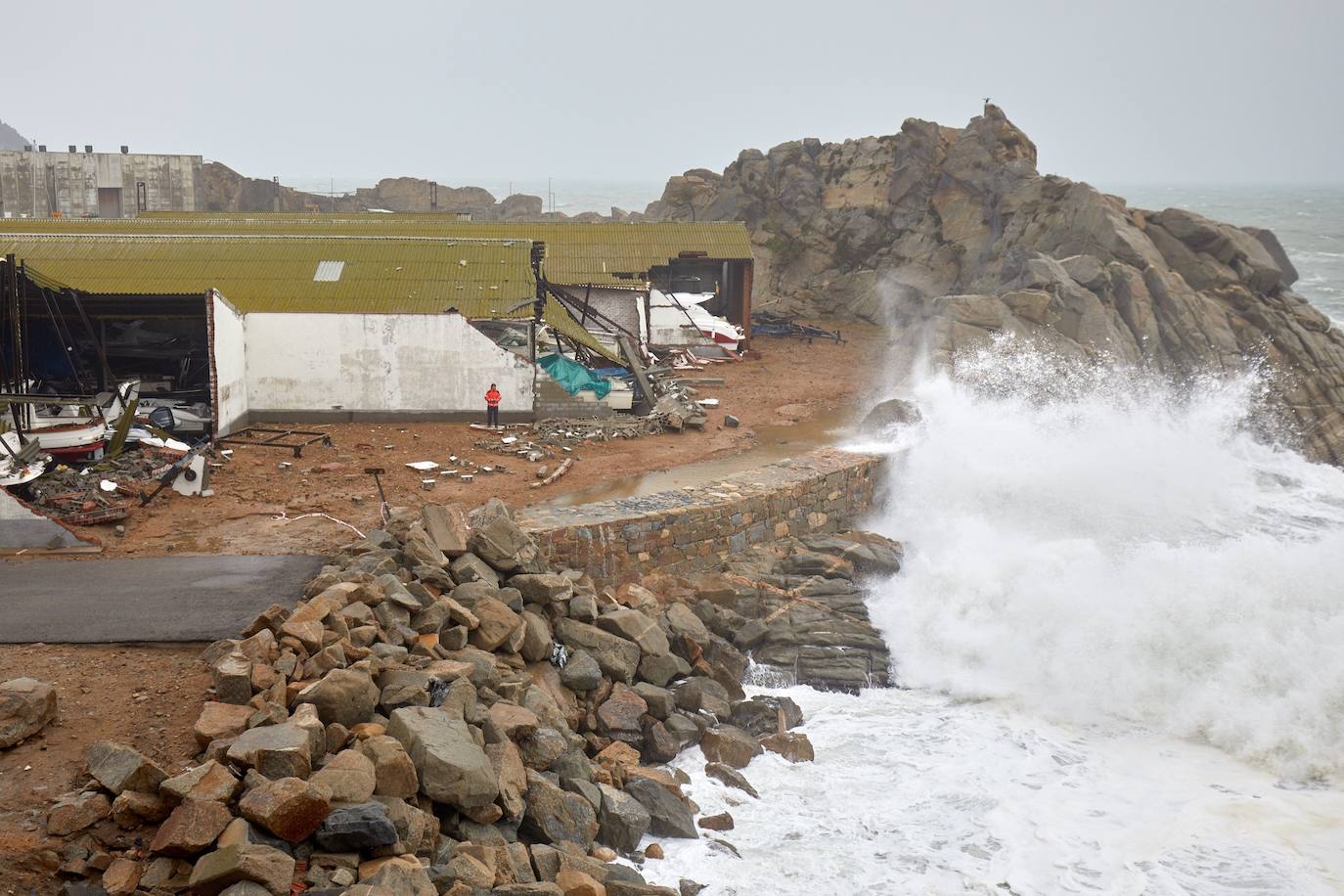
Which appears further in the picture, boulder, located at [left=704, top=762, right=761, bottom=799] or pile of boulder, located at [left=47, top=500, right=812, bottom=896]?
boulder, located at [left=704, top=762, right=761, bottom=799]

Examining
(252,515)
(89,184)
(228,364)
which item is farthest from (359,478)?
(89,184)

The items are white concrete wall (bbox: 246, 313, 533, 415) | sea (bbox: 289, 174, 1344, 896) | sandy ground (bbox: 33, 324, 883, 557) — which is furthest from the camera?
white concrete wall (bbox: 246, 313, 533, 415)

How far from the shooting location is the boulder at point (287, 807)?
25.2 ft

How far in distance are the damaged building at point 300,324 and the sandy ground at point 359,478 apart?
1.10m

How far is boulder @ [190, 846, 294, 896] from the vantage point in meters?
7.25

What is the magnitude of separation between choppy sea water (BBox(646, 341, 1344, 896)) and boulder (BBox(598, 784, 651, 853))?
0.32 m

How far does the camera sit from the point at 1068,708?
574 inches

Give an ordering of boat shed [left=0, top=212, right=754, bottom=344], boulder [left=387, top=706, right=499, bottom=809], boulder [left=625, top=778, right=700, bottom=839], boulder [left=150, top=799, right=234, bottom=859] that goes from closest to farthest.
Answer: boulder [left=150, top=799, right=234, bottom=859], boulder [left=387, top=706, right=499, bottom=809], boulder [left=625, top=778, right=700, bottom=839], boat shed [left=0, top=212, right=754, bottom=344]

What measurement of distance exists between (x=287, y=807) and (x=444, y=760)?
1.51 m

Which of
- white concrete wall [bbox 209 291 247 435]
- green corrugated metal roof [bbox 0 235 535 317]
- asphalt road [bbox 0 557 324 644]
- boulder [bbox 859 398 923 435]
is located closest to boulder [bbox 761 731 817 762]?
asphalt road [bbox 0 557 324 644]

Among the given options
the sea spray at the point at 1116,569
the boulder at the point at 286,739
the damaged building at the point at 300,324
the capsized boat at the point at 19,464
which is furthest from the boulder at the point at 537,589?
the damaged building at the point at 300,324

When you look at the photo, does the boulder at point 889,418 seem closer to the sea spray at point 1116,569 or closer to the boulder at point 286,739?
the sea spray at point 1116,569

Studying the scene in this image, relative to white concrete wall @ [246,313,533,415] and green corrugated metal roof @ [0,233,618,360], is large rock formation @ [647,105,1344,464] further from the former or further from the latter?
white concrete wall @ [246,313,533,415]

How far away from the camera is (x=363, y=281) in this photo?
80.4 feet
